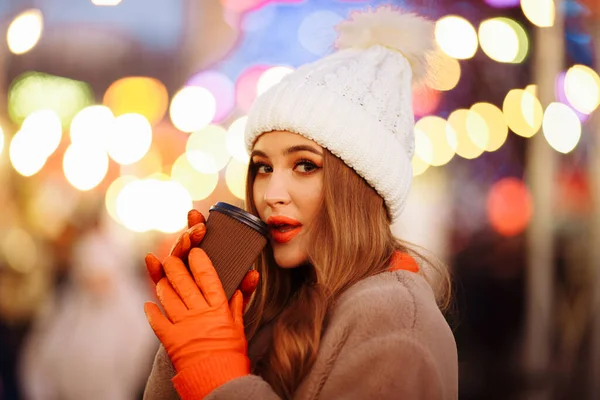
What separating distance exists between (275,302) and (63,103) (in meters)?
4.50

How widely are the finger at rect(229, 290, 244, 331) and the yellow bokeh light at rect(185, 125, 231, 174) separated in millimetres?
6108

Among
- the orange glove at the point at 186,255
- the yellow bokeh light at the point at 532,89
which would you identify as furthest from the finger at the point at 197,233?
the yellow bokeh light at the point at 532,89

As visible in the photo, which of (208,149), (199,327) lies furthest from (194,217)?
(208,149)

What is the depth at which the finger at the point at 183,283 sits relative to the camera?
5.14ft

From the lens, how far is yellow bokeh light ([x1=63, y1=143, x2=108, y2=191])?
19.7ft

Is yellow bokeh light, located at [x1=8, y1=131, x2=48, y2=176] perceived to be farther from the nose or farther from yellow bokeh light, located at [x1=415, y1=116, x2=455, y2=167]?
the nose

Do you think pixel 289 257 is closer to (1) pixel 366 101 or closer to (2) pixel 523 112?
(1) pixel 366 101

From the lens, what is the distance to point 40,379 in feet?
12.6

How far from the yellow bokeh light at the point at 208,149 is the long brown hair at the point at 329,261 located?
588 cm

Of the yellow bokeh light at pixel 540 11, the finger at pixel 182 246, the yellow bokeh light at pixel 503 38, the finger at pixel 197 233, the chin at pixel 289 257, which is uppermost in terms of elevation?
the yellow bokeh light at pixel 540 11

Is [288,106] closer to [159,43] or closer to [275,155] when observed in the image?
[275,155]

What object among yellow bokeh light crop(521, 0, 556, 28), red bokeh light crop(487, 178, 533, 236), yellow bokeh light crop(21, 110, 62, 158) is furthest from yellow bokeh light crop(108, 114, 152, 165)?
yellow bokeh light crop(521, 0, 556, 28)

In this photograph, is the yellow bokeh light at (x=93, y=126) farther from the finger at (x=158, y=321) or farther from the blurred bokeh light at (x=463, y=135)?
the finger at (x=158, y=321)

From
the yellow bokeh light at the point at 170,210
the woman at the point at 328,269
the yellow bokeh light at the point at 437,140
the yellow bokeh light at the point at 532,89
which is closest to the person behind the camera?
the woman at the point at 328,269
